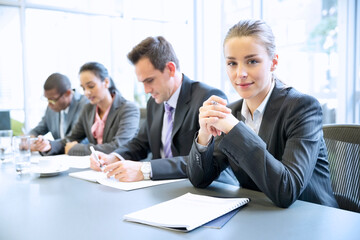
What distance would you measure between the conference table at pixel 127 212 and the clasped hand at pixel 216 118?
0.23 metres

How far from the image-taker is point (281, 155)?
135 centimetres

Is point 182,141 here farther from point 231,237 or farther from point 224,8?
point 224,8

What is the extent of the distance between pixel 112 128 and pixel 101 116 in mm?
288

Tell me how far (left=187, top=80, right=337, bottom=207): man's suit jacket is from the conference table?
0.22 feet

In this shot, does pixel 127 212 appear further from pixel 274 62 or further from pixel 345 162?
pixel 345 162

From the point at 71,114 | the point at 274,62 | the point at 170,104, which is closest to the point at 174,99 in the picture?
the point at 170,104

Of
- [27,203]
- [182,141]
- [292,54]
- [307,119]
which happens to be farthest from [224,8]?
[27,203]

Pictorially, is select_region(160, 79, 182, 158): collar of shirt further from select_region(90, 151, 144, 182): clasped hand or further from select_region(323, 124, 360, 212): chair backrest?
select_region(323, 124, 360, 212): chair backrest

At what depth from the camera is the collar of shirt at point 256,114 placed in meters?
1.43

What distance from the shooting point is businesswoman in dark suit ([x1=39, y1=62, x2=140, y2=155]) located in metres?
2.68

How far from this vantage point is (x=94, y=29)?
5.00m

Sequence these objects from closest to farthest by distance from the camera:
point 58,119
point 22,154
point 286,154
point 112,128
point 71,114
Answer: point 286,154
point 22,154
point 112,128
point 71,114
point 58,119

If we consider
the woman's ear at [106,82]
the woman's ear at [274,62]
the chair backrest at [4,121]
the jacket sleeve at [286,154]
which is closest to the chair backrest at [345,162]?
the jacket sleeve at [286,154]

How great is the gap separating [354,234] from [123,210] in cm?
67
